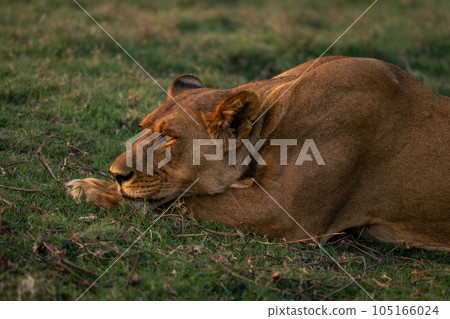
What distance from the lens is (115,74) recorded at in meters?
7.09

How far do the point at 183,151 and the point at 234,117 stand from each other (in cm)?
46

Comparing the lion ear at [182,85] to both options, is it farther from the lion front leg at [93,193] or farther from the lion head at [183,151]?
the lion front leg at [93,193]

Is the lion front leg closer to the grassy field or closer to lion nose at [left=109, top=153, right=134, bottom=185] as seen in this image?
the grassy field

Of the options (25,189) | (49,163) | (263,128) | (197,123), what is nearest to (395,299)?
(263,128)

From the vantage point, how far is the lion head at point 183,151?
4.12 m

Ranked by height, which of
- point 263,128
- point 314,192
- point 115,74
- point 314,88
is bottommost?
point 115,74

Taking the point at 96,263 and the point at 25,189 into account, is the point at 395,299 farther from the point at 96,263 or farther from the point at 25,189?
the point at 25,189

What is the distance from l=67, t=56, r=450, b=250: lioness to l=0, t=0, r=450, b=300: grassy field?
0.17m

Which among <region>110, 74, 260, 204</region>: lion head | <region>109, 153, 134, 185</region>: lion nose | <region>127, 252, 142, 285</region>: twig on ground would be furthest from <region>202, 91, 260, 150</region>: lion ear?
<region>127, 252, 142, 285</region>: twig on ground

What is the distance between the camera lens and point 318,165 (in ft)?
12.9

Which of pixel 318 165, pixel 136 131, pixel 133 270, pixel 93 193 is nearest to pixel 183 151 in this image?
pixel 93 193

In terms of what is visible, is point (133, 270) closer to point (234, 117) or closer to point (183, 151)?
point (183, 151)

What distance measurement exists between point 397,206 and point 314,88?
1.09m

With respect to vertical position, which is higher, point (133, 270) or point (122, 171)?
point (122, 171)
